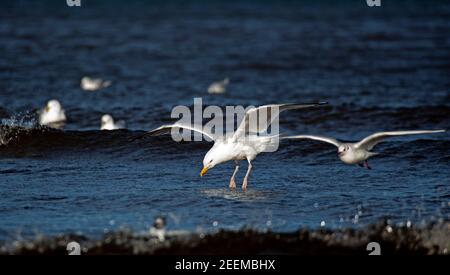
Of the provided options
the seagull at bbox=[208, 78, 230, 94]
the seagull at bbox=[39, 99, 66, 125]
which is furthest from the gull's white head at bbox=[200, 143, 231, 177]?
the seagull at bbox=[208, 78, 230, 94]

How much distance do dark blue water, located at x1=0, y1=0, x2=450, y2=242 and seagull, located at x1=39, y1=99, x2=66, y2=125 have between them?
0.40 meters

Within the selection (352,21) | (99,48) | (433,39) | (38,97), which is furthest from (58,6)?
(38,97)

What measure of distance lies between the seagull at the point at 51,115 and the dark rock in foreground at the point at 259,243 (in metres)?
A: 6.87

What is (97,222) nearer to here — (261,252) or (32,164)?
(261,252)

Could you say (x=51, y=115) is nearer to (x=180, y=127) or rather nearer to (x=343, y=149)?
(x=180, y=127)

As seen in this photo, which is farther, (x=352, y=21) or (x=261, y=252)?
(x=352, y=21)

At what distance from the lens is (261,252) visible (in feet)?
25.3

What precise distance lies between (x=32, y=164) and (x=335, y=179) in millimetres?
4111

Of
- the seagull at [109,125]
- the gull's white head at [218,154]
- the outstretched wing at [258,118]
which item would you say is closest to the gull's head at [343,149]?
the outstretched wing at [258,118]

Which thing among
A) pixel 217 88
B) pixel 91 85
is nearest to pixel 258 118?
pixel 217 88

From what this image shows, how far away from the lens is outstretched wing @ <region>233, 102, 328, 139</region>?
879 centimetres

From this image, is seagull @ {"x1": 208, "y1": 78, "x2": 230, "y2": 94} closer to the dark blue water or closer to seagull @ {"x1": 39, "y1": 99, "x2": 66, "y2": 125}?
the dark blue water

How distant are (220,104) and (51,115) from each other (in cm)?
352

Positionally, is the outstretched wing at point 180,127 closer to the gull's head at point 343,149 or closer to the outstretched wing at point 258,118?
the outstretched wing at point 258,118
